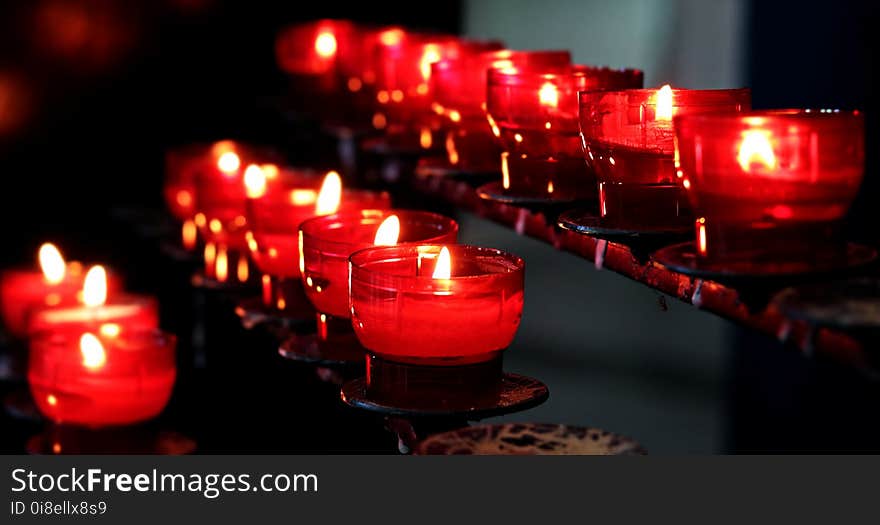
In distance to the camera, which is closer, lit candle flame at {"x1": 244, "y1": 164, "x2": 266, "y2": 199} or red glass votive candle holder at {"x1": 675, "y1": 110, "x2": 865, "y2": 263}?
red glass votive candle holder at {"x1": 675, "y1": 110, "x2": 865, "y2": 263}

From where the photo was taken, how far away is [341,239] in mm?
1229

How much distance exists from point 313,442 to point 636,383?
2.13 m

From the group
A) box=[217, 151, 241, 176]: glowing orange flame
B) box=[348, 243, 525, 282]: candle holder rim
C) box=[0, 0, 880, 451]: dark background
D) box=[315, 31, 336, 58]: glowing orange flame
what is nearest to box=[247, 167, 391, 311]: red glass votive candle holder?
box=[348, 243, 525, 282]: candle holder rim

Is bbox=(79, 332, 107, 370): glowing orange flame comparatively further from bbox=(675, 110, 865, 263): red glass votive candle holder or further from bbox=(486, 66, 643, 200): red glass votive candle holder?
bbox=(675, 110, 865, 263): red glass votive candle holder

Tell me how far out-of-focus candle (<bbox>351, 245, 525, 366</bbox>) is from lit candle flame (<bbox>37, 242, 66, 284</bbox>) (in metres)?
1.02

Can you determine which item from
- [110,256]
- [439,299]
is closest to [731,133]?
[439,299]

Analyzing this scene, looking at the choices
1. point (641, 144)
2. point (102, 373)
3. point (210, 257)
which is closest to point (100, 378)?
point (102, 373)

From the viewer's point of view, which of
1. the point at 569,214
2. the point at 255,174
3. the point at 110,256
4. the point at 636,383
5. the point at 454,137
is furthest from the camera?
the point at 636,383

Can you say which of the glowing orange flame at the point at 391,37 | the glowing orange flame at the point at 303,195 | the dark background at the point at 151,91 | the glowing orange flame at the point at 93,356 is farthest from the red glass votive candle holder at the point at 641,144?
the dark background at the point at 151,91

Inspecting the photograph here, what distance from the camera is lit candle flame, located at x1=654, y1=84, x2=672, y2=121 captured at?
106cm

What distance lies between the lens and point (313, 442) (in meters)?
1.62

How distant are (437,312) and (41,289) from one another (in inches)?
44.4

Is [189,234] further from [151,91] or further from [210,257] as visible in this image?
[151,91]

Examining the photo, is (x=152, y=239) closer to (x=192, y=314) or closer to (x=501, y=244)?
(x=192, y=314)
